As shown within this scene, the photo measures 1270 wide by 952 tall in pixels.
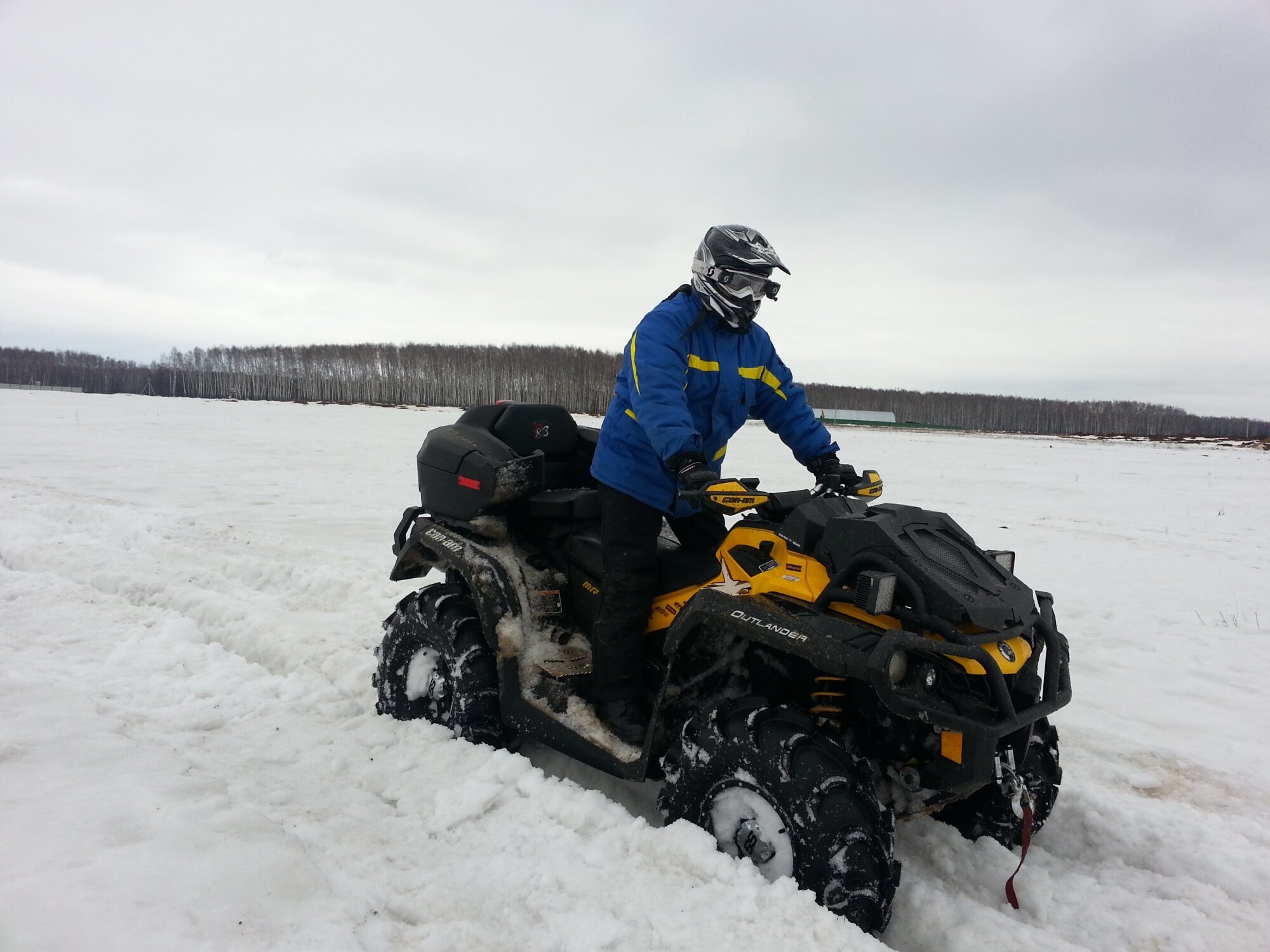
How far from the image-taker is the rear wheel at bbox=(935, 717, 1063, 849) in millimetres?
2748

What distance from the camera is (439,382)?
7744cm

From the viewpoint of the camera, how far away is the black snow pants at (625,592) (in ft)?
9.94

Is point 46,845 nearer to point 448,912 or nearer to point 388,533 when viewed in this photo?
point 448,912

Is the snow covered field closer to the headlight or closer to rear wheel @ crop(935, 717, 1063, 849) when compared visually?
rear wheel @ crop(935, 717, 1063, 849)

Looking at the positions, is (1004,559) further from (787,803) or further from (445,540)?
(445,540)

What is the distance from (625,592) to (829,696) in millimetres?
882

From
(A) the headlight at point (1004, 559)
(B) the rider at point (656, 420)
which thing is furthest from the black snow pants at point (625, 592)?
(A) the headlight at point (1004, 559)

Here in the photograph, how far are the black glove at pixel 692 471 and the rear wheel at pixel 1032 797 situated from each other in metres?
1.48

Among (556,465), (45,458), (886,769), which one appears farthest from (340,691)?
(45,458)

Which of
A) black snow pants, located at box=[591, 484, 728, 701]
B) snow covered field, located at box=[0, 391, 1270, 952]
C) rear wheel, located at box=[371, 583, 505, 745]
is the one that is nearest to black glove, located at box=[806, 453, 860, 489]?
black snow pants, located at box=[591, 484, 728, 701]

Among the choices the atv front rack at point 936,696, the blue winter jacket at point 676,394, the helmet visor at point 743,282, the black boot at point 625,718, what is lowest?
the black boot at point 625,718

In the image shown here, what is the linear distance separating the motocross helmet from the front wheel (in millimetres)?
1516

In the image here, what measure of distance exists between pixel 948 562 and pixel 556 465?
216cm

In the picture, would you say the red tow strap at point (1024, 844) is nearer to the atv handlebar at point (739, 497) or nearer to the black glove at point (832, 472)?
the atv handlebar at point (739, 497)
